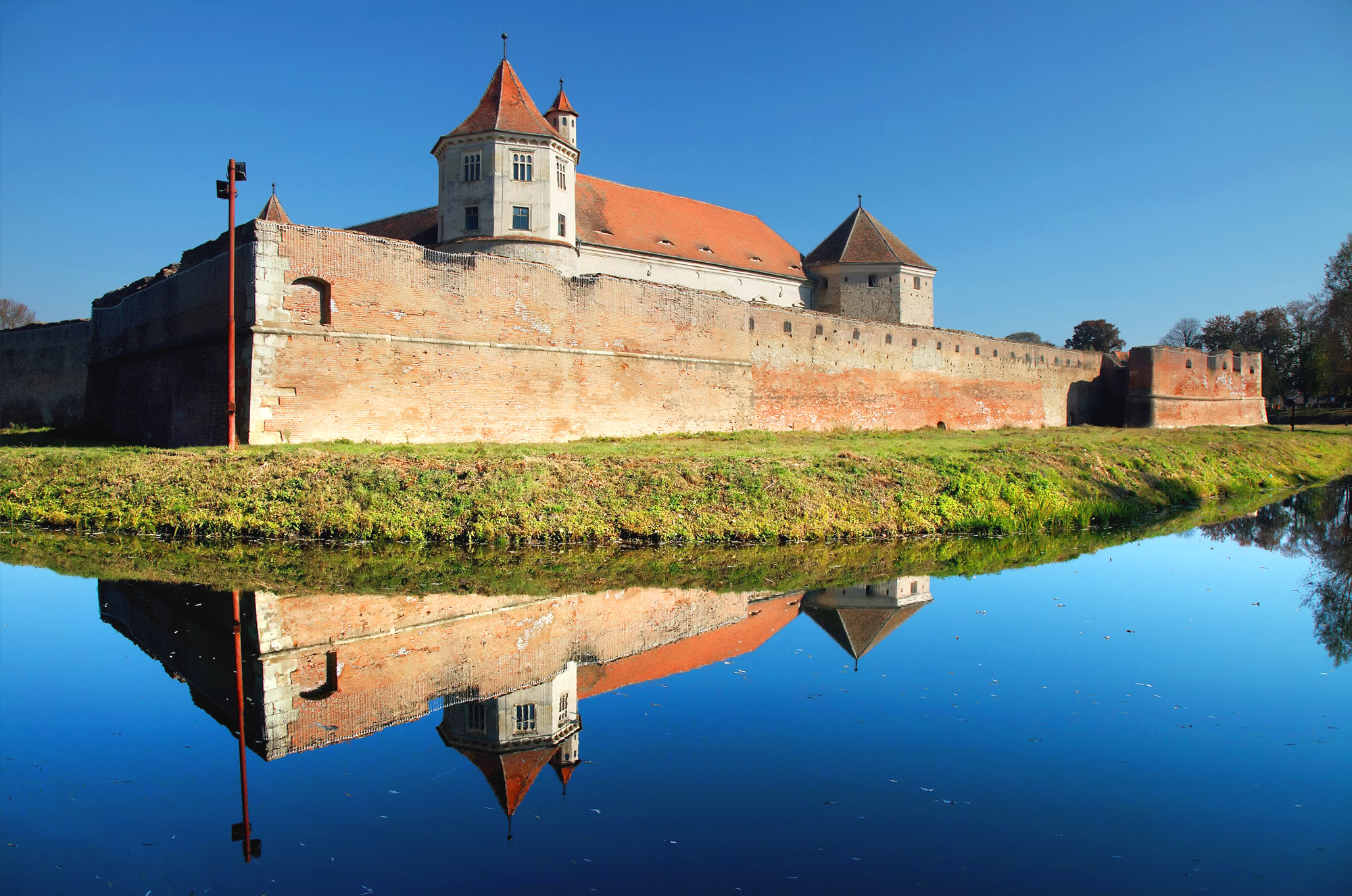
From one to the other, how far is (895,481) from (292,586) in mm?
8317

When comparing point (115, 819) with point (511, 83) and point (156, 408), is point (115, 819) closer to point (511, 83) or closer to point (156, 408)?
point (156, 408)

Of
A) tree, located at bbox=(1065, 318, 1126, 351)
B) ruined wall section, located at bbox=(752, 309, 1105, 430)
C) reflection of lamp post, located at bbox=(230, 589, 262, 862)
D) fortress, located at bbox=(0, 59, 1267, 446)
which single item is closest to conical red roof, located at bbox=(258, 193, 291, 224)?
fortress, located at bbox=(0, 59, 1267, 446)

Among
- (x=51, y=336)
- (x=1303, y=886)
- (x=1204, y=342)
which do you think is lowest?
(x=1303, y=886)

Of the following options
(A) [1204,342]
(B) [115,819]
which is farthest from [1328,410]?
(B) [115,819]

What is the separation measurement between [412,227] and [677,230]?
874cm

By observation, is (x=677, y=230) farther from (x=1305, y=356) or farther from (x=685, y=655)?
(x=1305, y=356)

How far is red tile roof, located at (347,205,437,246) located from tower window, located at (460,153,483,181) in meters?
2.56

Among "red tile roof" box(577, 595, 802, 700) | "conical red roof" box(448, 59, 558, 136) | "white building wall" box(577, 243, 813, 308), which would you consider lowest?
"red tile roof" box(577, 595, 802, 700)

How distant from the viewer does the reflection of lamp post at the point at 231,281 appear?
1248 cm

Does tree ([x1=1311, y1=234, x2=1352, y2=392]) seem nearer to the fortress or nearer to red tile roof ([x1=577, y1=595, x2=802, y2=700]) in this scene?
the fortress

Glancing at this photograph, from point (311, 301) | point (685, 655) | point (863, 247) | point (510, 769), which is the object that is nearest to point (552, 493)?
point (685, 655)

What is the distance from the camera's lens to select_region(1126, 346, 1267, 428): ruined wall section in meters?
32.7

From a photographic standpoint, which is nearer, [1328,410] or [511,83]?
[511,83]

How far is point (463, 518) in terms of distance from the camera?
1052 centimetres
